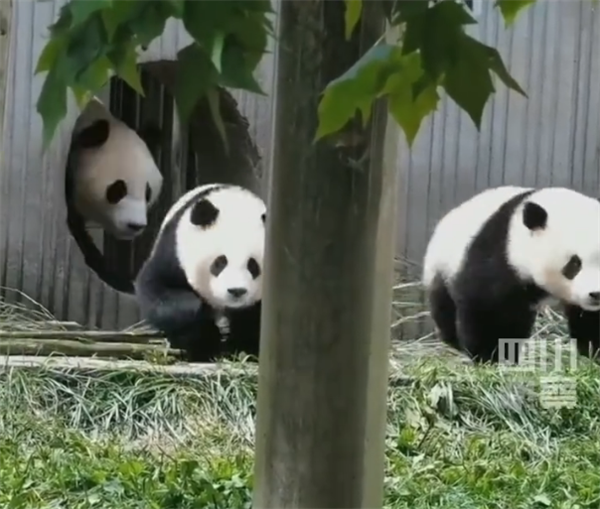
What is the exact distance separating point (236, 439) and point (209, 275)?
754 mm

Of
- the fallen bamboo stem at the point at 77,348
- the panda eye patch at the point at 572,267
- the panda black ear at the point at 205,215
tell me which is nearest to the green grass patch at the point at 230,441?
the fallen bamboo stem at the point at 77,348

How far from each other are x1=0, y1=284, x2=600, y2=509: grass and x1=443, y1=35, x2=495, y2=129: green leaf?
3.82ft

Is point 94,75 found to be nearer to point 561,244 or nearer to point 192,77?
point 192,77

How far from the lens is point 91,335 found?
2.96m

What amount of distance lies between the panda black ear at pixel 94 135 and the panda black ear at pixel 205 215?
1.86ft

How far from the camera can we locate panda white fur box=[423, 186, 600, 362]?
9.45 ft

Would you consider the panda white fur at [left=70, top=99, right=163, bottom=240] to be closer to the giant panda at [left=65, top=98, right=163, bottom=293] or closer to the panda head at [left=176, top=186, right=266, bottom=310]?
the giant panda at [left=65, top=98, right=163, bottom=293]

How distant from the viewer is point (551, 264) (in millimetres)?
2934

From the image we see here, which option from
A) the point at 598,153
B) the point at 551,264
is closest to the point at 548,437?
the point at 551,264

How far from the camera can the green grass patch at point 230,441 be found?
73.9 inches

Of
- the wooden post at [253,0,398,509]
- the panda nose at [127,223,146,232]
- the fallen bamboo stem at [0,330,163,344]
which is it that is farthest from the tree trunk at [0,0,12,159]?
the panda nose at [127,223,146,232]

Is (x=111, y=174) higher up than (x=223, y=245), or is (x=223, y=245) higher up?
(x=111, y=174)

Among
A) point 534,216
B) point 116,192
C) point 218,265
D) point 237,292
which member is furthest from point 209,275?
point 534,216

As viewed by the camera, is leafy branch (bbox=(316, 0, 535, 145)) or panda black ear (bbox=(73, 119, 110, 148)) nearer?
leafy branch (bbox=(316, 0, 535, 145))
